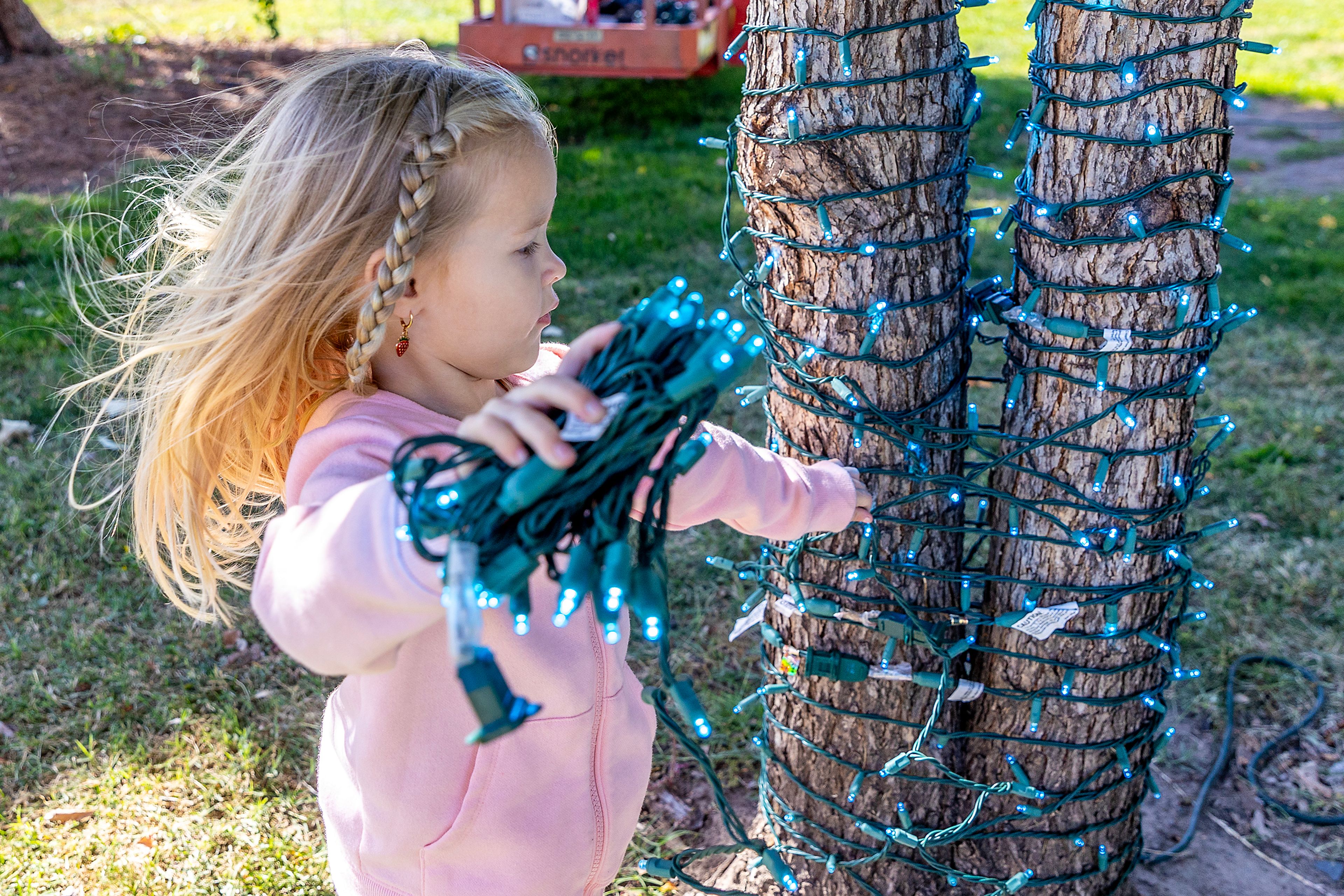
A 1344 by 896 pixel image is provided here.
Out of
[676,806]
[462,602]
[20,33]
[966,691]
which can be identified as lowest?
[676,806]

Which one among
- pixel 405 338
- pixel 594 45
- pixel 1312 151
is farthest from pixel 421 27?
pixel 405 338

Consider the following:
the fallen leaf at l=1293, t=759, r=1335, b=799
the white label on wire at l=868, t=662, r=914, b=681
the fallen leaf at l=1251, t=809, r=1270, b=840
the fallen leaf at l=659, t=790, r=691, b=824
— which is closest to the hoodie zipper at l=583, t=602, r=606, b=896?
the white label on wire at l=868, t=662, r=914, b=681

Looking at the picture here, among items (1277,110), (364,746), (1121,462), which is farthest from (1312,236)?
(364,746)

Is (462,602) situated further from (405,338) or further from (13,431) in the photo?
(13,431)

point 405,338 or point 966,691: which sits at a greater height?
point 405,338

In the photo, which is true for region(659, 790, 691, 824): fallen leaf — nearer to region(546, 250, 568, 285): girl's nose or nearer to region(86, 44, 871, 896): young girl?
region(86, 44, 871, 896): young girl

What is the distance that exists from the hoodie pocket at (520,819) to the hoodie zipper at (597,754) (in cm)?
1

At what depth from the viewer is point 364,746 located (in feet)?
5.48

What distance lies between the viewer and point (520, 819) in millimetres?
1692

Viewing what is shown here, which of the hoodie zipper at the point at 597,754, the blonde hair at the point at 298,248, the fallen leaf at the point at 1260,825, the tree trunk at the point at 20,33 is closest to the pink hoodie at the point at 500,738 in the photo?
the hoodie zipper at the point at 597,754

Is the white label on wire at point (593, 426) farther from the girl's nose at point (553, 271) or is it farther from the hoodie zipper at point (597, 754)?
the hoodie zipper at point (597, 754)

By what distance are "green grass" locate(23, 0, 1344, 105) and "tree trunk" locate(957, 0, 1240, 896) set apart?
944 centimetres

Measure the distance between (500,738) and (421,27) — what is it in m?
11.8

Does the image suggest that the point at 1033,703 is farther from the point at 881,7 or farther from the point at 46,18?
the point at 46,18
